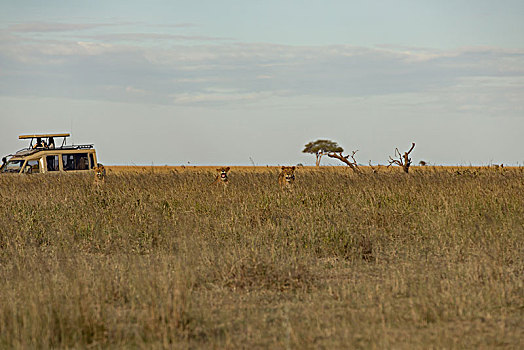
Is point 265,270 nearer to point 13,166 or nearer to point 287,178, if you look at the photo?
point 287,178

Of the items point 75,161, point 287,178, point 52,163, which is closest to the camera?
point 287,178

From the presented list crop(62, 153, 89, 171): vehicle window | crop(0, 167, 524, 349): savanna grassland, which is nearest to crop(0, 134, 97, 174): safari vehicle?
crop(62, 153, 89, 171): vehicle window

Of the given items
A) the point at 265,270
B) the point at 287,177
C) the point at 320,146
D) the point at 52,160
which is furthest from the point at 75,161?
the point at 320,146

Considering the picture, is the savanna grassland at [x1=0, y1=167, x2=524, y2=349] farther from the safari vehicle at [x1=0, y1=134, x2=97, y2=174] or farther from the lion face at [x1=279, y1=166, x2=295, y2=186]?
the safari vehicle at [x1=0, y1=134, x2=97, y2=174]

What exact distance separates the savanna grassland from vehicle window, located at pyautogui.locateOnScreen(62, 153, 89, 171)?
Result: 791cm

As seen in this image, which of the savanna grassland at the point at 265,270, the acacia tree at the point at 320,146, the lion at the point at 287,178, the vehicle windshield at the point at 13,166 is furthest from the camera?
the acacia tree at the point at 320,146

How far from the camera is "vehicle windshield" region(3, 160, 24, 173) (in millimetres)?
19178

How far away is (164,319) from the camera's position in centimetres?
438

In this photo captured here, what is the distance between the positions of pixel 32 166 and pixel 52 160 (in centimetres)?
68

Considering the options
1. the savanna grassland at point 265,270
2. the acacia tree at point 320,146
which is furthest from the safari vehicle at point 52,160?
the acacia tree at point 320,146

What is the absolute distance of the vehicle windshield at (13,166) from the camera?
62.9 ft

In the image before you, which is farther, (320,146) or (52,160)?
(320,146)

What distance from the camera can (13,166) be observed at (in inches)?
765

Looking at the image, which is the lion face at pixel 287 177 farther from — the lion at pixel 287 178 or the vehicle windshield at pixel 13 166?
the vehicle windshield at pixel 13 166
